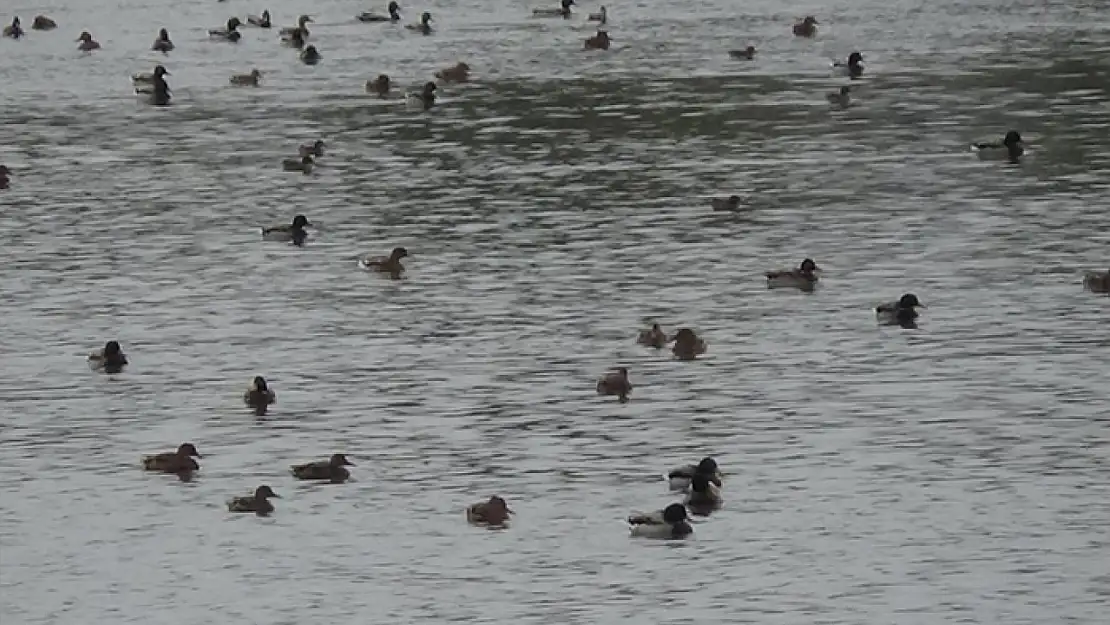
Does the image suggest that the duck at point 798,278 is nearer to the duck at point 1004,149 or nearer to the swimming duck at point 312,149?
the duck at point 1004,149

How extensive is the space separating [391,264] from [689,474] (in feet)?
48.2

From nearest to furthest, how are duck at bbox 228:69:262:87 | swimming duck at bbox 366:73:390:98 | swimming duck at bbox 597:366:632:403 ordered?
swimming duck at bbox 597:366:632:403 < swimming duck at bbox 366:73:390:98 < duck at bbox 228:69:262:87

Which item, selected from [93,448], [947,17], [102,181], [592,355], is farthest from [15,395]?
[947,17]

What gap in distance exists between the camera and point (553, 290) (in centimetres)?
4019

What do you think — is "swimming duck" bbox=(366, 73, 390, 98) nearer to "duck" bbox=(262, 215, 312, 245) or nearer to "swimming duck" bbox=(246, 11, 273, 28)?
"swimming duck" bbox=(246, 11, 273, 28)

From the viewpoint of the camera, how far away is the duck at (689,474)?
28.5 m

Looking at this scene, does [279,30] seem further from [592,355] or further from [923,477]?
[923,477]

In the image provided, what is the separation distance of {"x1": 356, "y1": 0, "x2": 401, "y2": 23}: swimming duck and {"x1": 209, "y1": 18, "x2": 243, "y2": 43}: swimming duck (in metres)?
3.79

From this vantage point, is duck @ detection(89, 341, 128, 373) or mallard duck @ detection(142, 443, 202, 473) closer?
mallard duck @ detection(142, 443, 202, 473)

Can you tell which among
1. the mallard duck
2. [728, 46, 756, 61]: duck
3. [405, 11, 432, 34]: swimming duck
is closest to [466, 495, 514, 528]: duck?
the mallard duck

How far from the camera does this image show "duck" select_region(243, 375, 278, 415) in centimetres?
3322


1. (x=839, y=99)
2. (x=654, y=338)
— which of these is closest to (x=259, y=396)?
(x=654, y=338)

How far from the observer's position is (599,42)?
68.8 m

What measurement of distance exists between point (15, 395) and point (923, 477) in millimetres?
11950
